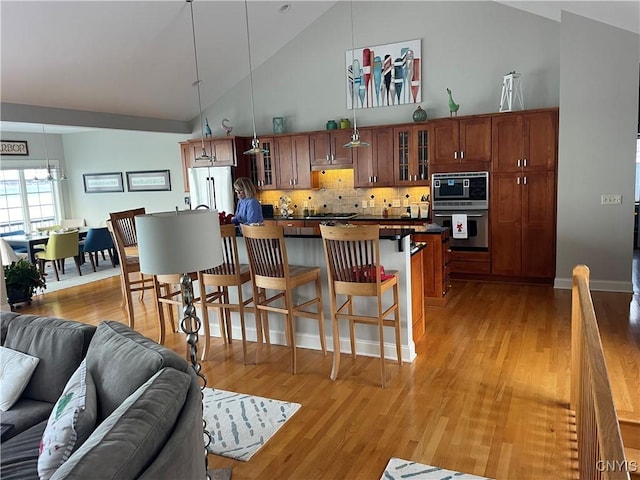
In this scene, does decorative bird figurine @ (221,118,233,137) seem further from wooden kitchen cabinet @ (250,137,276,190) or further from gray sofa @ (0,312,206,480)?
gray sofa @ (0,312,206,480)

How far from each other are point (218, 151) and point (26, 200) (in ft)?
17.0

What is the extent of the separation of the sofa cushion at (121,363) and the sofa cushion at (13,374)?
45cm

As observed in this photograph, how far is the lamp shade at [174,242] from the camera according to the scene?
7.36ft

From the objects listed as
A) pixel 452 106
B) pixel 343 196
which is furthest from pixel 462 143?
pixel 343 196

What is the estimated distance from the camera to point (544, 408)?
3.14m

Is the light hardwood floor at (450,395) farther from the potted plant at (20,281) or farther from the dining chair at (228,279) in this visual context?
the potted plant at (20,281)

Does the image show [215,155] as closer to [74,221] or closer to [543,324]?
[74,221]

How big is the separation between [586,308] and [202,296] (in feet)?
9.95

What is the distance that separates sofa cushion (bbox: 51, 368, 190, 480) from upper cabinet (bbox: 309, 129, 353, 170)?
581 cm

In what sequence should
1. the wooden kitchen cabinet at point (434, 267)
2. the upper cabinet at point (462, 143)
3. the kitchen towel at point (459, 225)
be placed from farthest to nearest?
the kitchen towel at point (459, 225) → the upper cabinet at point (462, 143) → the wooden kitchen cabinet at point (434, 267)

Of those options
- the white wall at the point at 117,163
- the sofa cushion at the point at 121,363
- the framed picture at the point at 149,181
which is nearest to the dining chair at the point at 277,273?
the sofa cushion at the point at 121,363

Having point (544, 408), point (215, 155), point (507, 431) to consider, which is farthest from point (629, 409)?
point (215, 155)

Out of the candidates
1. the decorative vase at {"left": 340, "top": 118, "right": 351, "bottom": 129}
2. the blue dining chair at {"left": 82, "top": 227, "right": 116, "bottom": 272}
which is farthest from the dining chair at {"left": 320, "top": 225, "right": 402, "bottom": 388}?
the blue dining chair at {"left": 82, "top": 227, "right": 116, "bottom": 272}

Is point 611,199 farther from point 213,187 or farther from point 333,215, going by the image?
point 213,187
